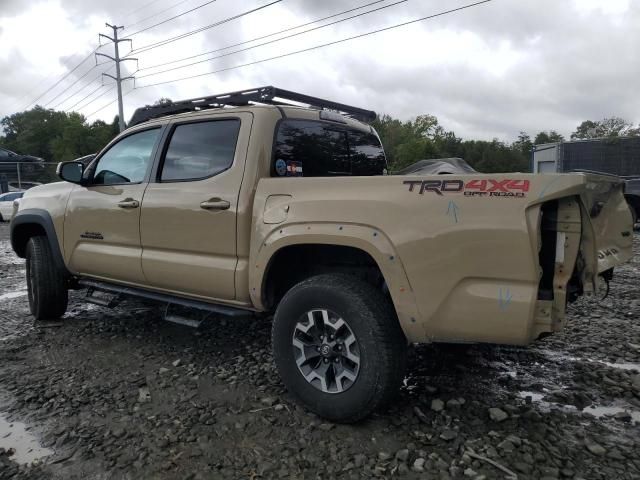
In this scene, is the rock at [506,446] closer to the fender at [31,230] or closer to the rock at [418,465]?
the rock at [418,465]

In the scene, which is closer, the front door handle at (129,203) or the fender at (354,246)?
the fender at (354,246)

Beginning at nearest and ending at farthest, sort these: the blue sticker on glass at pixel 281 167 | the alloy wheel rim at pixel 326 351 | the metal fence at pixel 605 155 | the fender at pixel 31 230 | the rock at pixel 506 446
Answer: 1. the rock at pixel 506 446
2. the alloy wheel rim at pixel 326 351
3. the blue sticker on glass at pixel 281 167
4. the fender at pixel 31 230
5. the metal fence at pixel 605 155

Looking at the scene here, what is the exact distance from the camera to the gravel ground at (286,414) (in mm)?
2469

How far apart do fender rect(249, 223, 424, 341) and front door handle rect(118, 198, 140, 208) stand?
1.33 metres

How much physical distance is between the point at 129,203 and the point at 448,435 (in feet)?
9.68

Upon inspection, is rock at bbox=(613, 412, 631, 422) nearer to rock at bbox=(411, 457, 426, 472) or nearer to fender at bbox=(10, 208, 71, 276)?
rock at bbox=(411, 457, 426, 472)

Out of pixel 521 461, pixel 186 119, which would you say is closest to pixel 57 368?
pixel 186 119

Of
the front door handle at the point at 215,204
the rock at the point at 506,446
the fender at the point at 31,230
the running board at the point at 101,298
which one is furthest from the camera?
the fender at the point at 31,230

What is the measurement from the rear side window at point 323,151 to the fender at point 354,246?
59cm

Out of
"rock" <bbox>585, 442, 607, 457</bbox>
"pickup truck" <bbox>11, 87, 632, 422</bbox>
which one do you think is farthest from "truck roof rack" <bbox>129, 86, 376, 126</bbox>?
"rock" <bbox>585, 442, 607, 457</bbox>

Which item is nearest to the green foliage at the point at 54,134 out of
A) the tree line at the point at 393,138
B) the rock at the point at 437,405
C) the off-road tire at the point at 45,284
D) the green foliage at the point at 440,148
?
the tree line at the point at 393,138

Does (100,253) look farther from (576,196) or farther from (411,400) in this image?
(576,196)

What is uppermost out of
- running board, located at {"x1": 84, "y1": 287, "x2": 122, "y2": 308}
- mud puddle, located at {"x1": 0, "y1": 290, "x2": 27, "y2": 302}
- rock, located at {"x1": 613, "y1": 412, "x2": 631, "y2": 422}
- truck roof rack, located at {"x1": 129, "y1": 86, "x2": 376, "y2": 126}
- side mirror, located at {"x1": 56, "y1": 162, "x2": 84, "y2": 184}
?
truck roof rack, located at {"x1": 129, "y1": 86, "x2": 376, "y2": 126}

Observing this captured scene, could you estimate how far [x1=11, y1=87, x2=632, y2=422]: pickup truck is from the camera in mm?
2350
